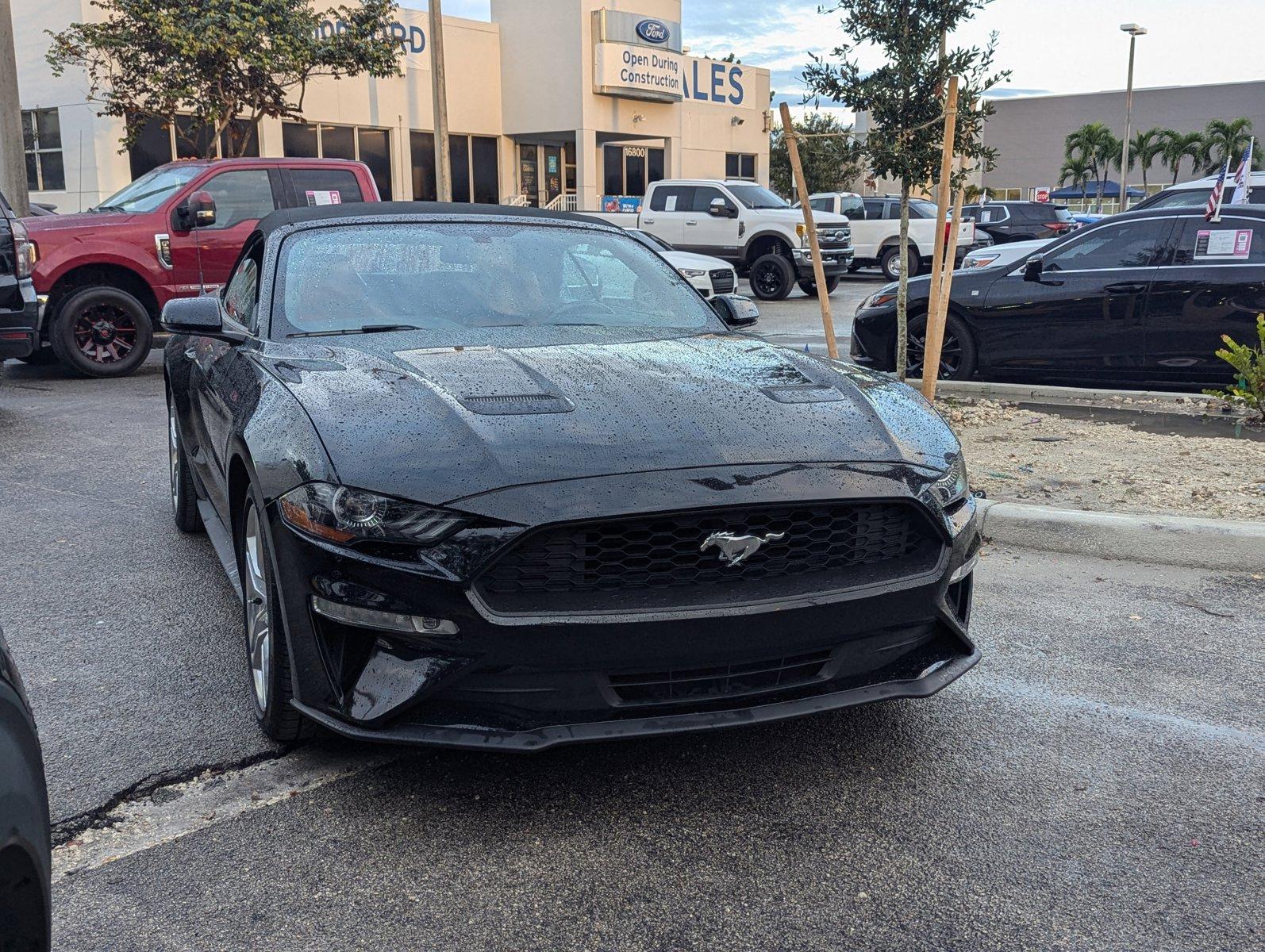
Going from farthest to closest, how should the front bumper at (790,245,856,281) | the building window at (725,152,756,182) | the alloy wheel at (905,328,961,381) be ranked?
1. the building window at (725,152,756,182)
2. the front bumper at (790,245,856,281)
3. the alloy wheel at (905,328,961,381)

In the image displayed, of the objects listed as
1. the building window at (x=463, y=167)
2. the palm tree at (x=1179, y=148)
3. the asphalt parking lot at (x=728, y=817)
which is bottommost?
the asphalt parking lot at (x=728, y=817)

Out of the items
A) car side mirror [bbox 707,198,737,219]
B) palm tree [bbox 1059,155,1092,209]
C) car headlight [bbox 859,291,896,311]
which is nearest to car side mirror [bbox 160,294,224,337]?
car headlight [bbox 859,291,896,311]

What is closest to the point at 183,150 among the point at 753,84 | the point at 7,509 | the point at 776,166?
the point at 753,84

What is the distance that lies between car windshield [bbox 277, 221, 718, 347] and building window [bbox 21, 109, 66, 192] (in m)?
22.3

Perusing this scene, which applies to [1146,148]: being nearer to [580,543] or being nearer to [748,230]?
[748,230]

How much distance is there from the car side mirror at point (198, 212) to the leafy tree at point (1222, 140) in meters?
69.2

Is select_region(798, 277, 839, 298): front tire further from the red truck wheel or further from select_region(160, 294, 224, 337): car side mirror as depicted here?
select_region(160, 294, 224, 337): car side mirror

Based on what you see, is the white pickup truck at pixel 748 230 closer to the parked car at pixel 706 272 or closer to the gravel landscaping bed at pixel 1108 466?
the parked car at pixel 706 272

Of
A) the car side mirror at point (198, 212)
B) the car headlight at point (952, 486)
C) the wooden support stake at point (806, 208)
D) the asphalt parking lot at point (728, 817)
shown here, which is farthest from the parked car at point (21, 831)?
the car side mirror at point (198, 212)

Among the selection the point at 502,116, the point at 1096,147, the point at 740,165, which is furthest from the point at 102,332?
the point at 1096,147

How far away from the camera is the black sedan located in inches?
354

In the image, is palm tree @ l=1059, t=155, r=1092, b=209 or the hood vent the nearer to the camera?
the hood vent

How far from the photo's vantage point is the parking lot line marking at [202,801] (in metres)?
2.95

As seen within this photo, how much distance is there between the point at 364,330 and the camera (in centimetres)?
425
